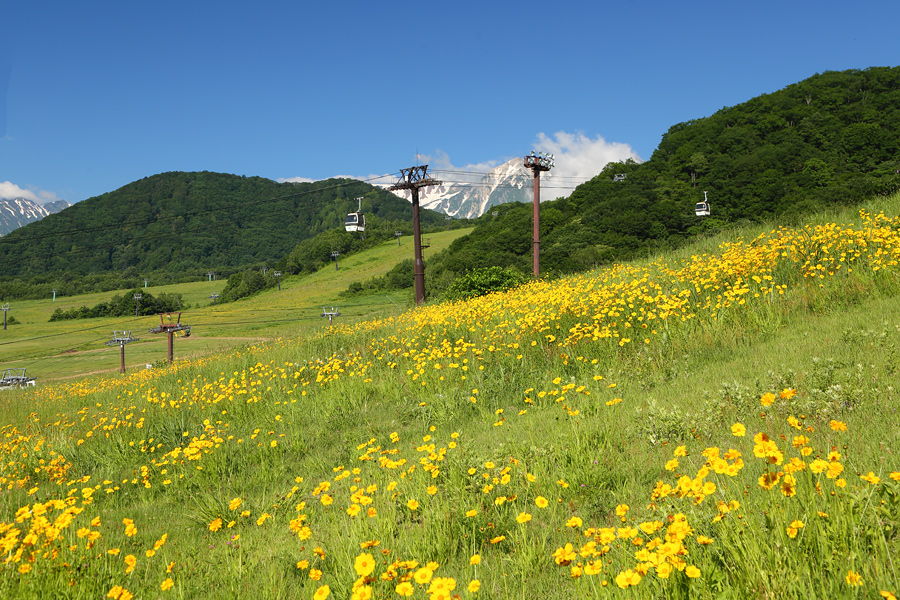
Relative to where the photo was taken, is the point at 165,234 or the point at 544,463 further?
the point at 165,234

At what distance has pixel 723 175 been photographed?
177ft

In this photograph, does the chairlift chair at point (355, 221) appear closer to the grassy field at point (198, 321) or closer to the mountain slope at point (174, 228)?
the grassy field at point (198, 321)

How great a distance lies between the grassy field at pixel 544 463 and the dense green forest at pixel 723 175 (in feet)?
94.5

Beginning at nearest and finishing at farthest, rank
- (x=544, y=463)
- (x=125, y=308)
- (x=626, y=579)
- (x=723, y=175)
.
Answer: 1. (x=626, y=579)
2. (x=544, y=463)
3. (x=723, y=175)
4. (x=125, y=308)

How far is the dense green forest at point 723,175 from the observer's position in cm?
4550

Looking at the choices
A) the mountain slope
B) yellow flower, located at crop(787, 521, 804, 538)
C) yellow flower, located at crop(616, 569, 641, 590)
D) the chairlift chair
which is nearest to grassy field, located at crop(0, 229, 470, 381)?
the chairlift chair

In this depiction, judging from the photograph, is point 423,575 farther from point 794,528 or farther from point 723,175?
point 723,175

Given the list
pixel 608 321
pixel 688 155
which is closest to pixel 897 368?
pixel 608 321

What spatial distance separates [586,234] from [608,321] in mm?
39499

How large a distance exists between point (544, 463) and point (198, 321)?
77471 millimetres

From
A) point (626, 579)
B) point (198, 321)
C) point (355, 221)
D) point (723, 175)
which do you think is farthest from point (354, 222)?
point (198, 321)

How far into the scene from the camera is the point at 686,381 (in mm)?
5266

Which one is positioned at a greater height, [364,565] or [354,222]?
[354,222]

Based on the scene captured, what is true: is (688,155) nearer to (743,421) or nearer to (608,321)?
(608,321)
